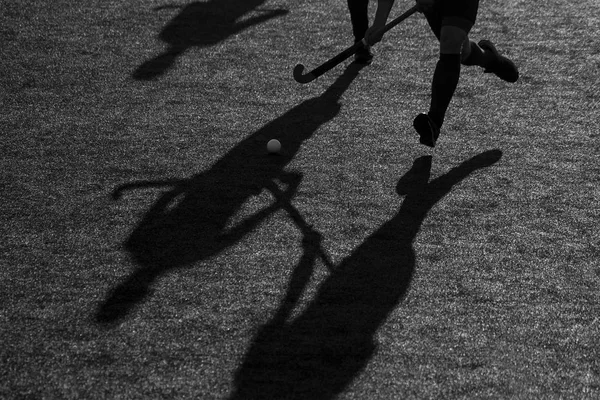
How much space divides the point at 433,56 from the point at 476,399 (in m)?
3.64

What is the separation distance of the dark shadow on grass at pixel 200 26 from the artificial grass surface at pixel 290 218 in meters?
0.05

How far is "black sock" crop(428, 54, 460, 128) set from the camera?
495 cm

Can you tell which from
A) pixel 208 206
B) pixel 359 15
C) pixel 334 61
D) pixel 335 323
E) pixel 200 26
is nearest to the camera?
pixel 335 323

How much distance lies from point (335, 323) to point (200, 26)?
3893 mm

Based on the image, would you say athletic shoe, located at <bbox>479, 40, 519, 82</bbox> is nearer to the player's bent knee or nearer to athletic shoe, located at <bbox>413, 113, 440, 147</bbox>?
the player's bent knee

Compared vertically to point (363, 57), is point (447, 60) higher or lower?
higher

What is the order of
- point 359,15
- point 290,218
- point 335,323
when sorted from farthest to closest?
point 359,15 → point 290,218 → point 335,323

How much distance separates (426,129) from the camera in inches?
194

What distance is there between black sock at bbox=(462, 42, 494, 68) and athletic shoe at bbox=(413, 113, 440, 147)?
70 centimetres

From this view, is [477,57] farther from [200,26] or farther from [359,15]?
[200,26]

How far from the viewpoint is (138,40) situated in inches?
266

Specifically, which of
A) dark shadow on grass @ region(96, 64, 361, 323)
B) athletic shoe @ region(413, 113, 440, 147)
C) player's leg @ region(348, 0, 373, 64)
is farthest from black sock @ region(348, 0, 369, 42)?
athletic shoe @ region(413, 113, 440, 147)

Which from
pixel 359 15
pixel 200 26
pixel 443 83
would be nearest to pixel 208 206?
pixel 443 83

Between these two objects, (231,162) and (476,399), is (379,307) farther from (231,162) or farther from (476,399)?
(231,162)
